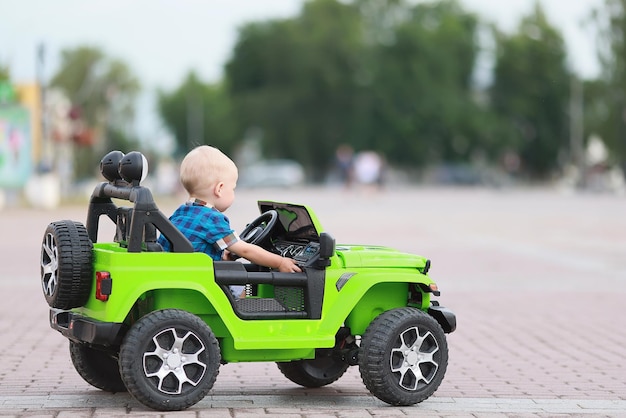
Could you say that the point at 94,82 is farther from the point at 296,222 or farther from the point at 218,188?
the point at 218,188

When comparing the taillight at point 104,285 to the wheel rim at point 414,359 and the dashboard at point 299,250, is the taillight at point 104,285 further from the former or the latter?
the wheel rim at point 414,359

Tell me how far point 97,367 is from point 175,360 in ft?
2.65

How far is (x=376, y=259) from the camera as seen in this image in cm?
631

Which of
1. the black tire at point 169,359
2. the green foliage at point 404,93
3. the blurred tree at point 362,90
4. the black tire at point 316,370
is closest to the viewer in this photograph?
the black tire at point 169,359

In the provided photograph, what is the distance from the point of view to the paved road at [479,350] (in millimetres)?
6152

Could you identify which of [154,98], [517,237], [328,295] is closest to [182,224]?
[328,295]

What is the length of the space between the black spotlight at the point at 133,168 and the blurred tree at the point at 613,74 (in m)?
59.6

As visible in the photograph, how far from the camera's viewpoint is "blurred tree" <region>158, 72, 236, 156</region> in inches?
5049

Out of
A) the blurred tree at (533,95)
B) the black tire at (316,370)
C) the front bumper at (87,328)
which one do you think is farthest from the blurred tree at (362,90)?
the front bumper at (87,328)

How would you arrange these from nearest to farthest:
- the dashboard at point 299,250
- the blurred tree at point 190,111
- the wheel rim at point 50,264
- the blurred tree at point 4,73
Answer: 1. the wheel rim at point 50,264
2. the dashboard at point 299,250
3. the blurred tree at point 4,73
4. the blurred tree at point 190,111

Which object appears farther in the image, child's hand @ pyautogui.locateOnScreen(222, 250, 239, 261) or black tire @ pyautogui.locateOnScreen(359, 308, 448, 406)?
child's hand @ pyautogui.locateOnScreen(222, 250, 239, 261)

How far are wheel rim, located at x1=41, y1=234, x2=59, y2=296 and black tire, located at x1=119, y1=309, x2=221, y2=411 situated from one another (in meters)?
0.52

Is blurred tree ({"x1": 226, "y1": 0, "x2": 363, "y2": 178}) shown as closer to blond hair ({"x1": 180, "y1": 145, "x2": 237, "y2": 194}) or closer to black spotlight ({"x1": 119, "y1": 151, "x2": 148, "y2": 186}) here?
blond hair ({"x1": 180, "y1": 145, "x2": 237, "y2": 194})

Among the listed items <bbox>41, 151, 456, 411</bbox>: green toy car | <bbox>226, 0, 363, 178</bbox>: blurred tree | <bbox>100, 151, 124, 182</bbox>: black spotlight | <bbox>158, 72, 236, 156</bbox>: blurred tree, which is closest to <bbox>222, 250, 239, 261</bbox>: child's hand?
<bbox>41, 151, 456, 411</bbox>: green toy car
